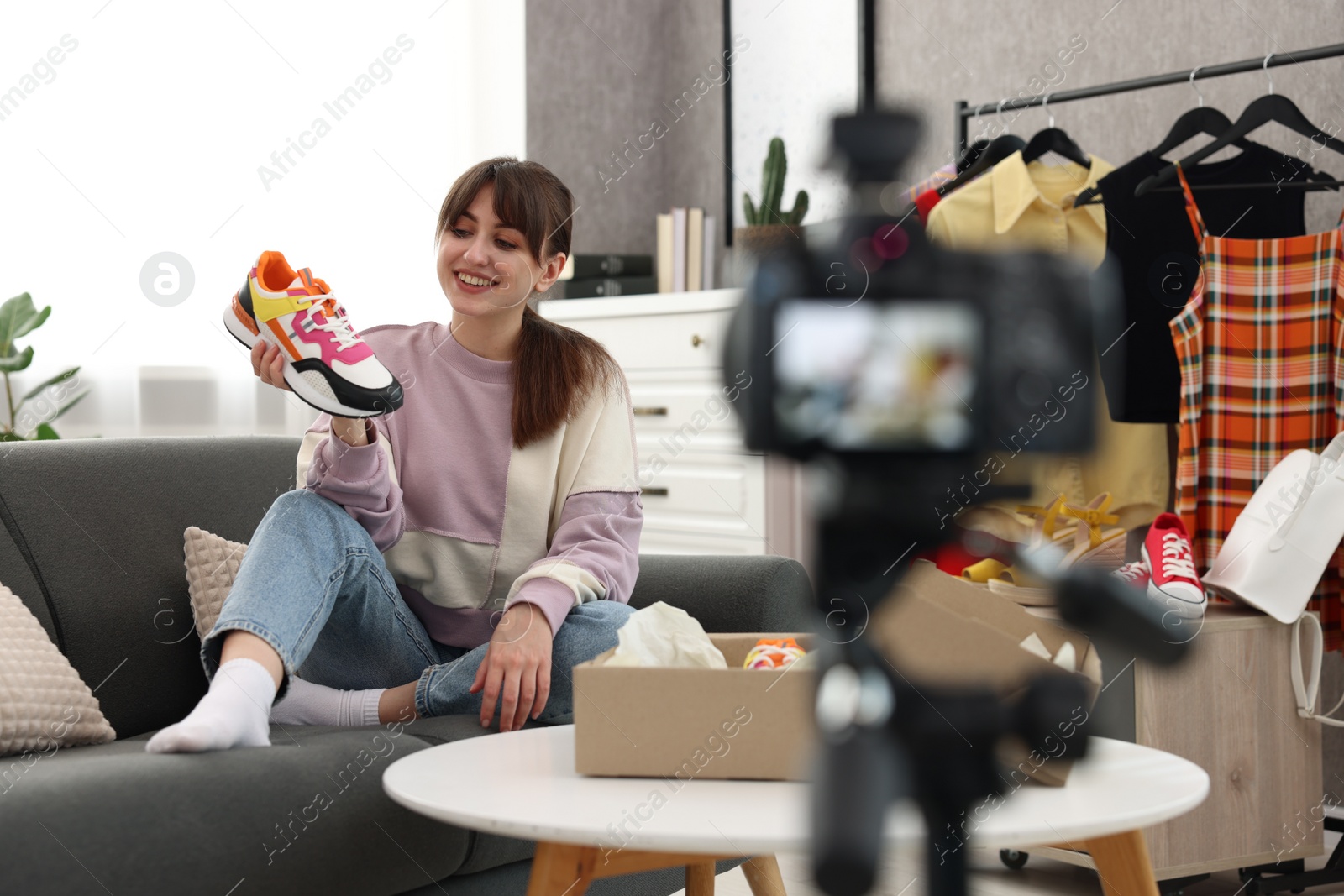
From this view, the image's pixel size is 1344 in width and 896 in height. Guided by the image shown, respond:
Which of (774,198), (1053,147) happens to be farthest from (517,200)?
(774,198)

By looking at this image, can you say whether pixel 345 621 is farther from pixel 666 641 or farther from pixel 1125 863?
pixel 1125 863

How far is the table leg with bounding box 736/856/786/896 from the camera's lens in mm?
1294

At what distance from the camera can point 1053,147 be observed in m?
1.96

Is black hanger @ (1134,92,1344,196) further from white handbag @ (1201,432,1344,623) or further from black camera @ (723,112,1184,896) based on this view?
black camera @ (723,112,1184,896)

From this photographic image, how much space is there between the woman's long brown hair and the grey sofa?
0.96ft

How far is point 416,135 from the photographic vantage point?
294 centimetres

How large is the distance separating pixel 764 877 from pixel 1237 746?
0.77 meters

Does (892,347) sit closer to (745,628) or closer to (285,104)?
(745,628)

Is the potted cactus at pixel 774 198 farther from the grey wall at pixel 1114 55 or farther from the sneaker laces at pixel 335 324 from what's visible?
the sneaker laces at pixel 335 324

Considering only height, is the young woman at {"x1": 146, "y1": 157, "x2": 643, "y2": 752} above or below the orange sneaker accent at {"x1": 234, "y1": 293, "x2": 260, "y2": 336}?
below

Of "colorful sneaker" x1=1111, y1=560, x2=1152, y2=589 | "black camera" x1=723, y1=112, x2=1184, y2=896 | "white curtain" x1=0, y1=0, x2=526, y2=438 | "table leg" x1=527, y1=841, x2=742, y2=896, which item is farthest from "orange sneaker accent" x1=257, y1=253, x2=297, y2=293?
"white curtain" x1=0, y1=0, x2=526, y2=438

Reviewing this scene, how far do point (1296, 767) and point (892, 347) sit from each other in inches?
70.8

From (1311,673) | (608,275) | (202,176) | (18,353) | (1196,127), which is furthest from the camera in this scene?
(608,275)

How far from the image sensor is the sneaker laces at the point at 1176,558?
1.55m
